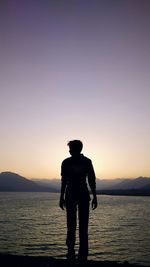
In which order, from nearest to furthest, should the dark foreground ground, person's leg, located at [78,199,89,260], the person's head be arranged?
person's leg, located at [78,199,89,260] < the person's head < the dark foreground ground

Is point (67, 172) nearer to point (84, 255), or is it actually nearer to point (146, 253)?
point (84, 255)

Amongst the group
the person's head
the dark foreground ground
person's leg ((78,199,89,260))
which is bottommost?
the dark foreground ground

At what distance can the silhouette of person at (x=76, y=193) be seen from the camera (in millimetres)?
9133

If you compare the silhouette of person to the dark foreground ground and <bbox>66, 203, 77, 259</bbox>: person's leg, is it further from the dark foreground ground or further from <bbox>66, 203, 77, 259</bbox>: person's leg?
the dark foreground ground

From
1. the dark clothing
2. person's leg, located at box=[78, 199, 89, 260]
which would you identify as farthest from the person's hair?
person's leg, located at box=[78, 199, 89, 260]

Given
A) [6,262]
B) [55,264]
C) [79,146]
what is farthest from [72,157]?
[6,262]

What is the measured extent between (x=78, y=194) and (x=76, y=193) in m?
0.07

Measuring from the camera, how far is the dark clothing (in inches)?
359

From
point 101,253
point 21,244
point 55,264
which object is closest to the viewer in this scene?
point 55,264

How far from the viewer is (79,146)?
9.41 metres

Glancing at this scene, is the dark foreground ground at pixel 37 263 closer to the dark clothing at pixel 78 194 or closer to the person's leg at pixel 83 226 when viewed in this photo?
the person's leg at pixel 83 226

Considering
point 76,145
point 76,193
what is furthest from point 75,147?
point 76,193

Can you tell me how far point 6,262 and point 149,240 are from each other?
98.9ft

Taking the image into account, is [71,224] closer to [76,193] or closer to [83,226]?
[83,226]
